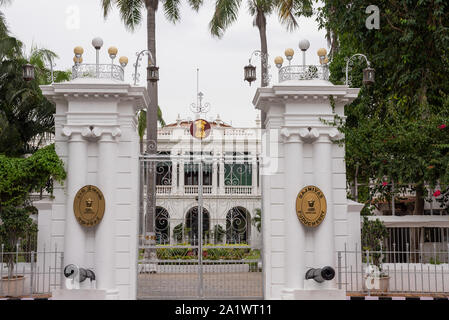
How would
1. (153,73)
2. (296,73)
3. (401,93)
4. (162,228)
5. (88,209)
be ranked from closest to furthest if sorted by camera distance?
(88,209) < (296,73) < (162,228) < (153,73) < (401,93)

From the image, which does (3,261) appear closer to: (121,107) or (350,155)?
(121,107)

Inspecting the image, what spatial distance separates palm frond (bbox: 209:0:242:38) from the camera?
732 inches

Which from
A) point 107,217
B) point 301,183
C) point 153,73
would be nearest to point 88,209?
point 107,217

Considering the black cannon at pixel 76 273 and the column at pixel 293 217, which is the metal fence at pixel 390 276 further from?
the black cannon at pixel 76 273

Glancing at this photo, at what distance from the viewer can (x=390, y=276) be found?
10797 mm

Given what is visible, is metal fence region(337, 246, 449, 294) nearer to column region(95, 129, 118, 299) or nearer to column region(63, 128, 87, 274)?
column region(95, 129, 118, 299)

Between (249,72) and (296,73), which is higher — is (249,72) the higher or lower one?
the higher one

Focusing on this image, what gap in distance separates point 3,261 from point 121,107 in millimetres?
3994

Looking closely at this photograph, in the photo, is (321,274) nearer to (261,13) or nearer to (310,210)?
(310,210)

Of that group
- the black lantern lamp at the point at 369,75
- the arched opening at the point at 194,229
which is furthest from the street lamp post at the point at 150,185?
the black lantern lamp at the point at 369,75

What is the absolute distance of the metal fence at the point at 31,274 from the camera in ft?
31.5

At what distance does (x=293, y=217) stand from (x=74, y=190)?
13.1 feet

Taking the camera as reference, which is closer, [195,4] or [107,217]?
[107,217]

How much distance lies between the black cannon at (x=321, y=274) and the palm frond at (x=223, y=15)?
12.0 meters
